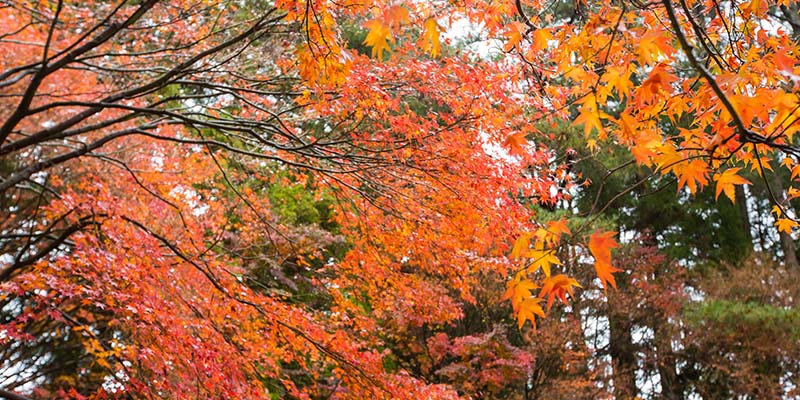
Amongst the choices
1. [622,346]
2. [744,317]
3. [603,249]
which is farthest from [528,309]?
[622,346]

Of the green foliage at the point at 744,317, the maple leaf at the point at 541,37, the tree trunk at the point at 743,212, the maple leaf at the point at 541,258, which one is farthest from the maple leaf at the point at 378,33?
the tree trunk at the point at 743,212

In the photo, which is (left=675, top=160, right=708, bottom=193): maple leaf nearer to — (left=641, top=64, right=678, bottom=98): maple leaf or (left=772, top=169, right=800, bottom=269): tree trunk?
(left=641, top=64, right=678, bottom=98): maple leaf

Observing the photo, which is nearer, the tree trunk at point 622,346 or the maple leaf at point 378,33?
the maple leaf at point 378,33

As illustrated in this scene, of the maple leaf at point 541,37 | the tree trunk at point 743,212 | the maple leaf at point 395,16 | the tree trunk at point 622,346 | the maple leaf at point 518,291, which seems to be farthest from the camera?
the tree trunk at point 743,212

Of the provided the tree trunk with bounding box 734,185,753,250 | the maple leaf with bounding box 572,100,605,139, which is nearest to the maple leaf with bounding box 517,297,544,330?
the maple leaf with bounding box 572,100,605,139

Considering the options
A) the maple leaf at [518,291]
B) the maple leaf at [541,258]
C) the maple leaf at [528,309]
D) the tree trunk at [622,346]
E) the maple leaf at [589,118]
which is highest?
the tree trunk at [622,346]

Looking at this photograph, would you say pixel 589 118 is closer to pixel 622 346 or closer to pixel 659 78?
pixel 659 78

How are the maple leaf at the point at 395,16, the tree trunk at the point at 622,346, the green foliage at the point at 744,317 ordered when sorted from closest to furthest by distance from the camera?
the maple leaf at the point at 395,16, the green foliage at the point at 744,317, the tree trunk at the point at 622,346

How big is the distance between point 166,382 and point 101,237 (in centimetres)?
155

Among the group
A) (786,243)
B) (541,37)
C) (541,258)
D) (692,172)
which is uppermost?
(786,243)

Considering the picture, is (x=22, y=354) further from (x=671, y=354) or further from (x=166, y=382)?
(x=671, y=354)

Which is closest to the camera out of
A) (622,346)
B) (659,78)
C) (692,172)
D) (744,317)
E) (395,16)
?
(395,16)

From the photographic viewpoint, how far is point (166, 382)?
4.72m

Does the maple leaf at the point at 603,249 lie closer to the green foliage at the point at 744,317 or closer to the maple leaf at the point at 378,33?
the maple leaf at the point at 378,33
